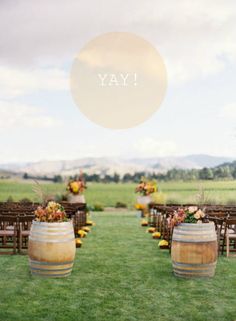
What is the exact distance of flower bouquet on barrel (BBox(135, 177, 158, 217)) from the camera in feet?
70.8

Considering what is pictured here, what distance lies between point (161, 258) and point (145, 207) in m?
10.9

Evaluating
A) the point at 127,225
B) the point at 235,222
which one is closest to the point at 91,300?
the point at 235,222

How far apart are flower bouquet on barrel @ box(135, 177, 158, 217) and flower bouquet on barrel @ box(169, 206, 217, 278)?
12802 mm

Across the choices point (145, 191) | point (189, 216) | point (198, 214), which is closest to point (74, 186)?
point (145, 191)

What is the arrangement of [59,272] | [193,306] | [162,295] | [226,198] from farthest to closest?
[226,198] → [59,272] → [162,295] → [193,306]

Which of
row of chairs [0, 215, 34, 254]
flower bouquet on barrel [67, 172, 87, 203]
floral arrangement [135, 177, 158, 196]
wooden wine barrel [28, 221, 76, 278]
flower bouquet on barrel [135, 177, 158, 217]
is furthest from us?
floral arrangement [135, 177, 158, 196]

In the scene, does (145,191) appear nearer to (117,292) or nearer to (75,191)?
(75,191)

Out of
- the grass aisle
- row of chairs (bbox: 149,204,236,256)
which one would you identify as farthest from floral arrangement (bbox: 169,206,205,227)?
row of chairs (bbox: 149,204,236,256)

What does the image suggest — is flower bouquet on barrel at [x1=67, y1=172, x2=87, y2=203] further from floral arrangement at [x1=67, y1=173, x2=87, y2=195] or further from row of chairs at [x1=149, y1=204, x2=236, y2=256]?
row of chairs at [x1=149, y1=204, x2=236, y2=256]

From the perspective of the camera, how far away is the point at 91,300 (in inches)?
277

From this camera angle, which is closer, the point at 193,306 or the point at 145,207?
the point at 193,306

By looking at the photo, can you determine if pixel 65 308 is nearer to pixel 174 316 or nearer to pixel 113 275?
pixel 174 316

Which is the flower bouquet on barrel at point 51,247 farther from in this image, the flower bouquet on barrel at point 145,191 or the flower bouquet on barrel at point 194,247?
the flower bouquet on barrel at point 145,191

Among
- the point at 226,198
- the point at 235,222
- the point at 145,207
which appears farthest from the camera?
the point at 226,198
